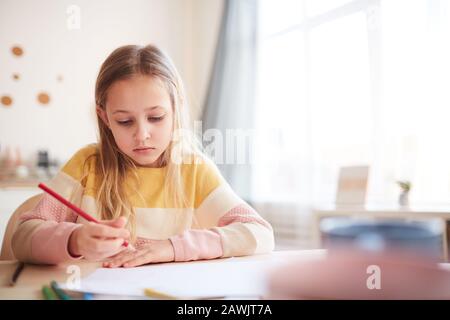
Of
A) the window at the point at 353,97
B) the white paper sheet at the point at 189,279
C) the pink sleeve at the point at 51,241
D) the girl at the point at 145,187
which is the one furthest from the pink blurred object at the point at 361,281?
the window at the point at 353,97

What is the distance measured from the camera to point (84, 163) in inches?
23.9

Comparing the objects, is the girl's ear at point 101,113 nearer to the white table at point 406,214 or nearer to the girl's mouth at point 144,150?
the girl's mouth at point 144,150

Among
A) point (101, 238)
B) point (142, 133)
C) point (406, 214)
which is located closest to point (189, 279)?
point (101, 238)

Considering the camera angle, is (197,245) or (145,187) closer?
(197,245)

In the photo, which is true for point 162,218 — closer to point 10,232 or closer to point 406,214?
point 10,232

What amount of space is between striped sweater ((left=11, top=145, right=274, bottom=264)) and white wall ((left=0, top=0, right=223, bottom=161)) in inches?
4.3

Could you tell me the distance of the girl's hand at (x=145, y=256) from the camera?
0.45 m

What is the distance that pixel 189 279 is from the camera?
39cm

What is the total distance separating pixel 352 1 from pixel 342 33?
0.19 meters

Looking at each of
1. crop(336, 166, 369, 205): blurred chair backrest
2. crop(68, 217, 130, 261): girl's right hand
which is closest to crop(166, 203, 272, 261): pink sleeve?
crop(68, 217, 130, 261): girl's right hand

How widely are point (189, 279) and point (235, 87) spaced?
0.90 meters

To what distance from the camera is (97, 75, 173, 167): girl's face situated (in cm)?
54

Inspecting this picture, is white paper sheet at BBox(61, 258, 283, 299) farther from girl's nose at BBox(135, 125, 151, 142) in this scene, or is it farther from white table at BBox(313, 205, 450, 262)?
white table at BBox(313, 205, 450, 262)

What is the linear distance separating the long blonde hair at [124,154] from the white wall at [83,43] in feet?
0.11
